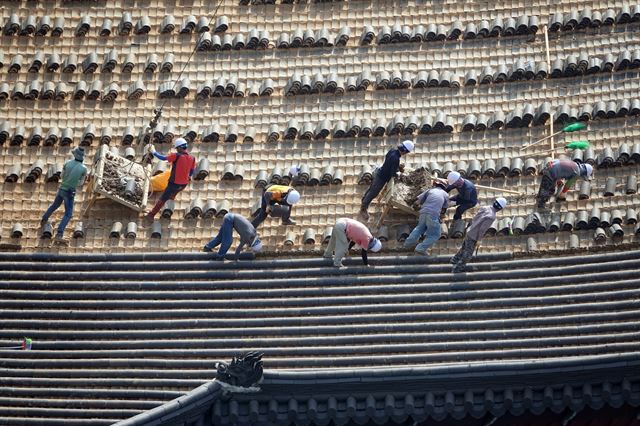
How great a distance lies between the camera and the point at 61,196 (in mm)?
34531

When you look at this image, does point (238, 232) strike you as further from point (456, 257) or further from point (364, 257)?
point (456, 257)

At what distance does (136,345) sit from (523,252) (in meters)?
8.10

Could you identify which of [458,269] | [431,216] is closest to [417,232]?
[431,216]

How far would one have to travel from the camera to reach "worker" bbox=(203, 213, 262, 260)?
33781 mm

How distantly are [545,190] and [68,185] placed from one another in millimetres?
9924

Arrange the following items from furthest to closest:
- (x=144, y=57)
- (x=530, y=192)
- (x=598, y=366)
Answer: (x=144, y=57) < (x=530, y=192) < (x=598, y=366)

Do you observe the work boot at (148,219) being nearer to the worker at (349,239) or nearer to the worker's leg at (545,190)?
the worker at (349,239)

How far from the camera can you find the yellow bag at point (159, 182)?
35.5m

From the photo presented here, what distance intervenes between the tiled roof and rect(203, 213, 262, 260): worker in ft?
1.23

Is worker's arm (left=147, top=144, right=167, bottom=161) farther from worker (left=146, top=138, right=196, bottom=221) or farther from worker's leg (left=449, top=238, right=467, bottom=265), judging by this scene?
worker's leg (left=449, top=238, right=467, bottom=265)

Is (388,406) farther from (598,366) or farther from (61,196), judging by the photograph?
(61,196)

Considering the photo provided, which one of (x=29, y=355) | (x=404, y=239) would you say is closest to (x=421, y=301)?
(x=404, y=239)

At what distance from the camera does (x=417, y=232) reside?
34094mm

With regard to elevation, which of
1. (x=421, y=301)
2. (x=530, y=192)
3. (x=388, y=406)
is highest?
(x=530, y=192)
